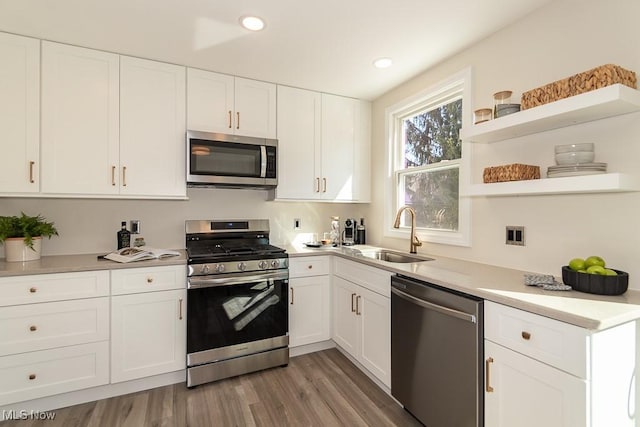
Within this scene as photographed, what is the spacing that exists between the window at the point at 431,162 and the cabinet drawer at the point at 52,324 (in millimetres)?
2428

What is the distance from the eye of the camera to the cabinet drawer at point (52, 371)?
1.86 meters

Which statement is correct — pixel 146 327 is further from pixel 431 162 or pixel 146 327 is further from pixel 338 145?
pixel 431 162

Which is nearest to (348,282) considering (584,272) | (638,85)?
(584,272)

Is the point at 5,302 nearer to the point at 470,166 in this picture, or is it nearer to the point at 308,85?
the point at 308,85

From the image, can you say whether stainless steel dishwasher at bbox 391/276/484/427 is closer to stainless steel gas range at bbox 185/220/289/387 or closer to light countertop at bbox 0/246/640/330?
light countertop at bbox 0/246/640/330

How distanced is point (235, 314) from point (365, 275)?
103 centimetres

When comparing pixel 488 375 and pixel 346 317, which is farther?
pixel 346 317

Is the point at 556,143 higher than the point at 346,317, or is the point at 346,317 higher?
the point at 556,143

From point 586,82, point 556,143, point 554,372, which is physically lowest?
point 554,372

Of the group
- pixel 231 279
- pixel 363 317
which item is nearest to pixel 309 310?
pixel 363 317

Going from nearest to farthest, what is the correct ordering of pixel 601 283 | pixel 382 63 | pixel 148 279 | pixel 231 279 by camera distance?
pixel 601 283 < pixel 148 279 < pixel 231 279 < pixel 382 63

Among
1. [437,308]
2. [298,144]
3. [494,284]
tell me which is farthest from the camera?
[298,144]

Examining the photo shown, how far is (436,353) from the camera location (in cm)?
165

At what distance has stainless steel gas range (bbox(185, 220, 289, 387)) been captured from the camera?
2.24m
